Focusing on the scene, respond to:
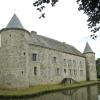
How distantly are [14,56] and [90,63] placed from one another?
27123 mm

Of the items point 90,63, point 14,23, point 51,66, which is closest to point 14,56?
point 14,23

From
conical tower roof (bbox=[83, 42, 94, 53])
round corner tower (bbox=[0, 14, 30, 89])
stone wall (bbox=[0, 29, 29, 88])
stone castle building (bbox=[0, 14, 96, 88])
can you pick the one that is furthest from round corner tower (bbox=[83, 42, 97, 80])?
stone wall (bbox=[0, 29, 29, 88])

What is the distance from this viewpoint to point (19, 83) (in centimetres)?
2669

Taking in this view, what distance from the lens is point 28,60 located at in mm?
30109

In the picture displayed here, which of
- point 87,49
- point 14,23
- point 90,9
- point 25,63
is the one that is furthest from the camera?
point 87,49

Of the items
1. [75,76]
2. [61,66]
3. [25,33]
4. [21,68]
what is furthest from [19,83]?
[75,76]

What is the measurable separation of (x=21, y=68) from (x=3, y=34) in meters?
5.34

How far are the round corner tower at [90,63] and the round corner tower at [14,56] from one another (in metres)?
24.2

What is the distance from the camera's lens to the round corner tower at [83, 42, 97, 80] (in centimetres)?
4962

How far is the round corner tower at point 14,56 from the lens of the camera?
87.5ft

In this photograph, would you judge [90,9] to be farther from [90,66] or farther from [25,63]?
[90,66]

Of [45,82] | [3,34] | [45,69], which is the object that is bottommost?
[45,82]

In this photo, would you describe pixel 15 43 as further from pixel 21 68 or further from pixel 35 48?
pixel 35 48

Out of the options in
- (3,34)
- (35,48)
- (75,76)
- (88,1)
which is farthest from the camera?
(75,76)
